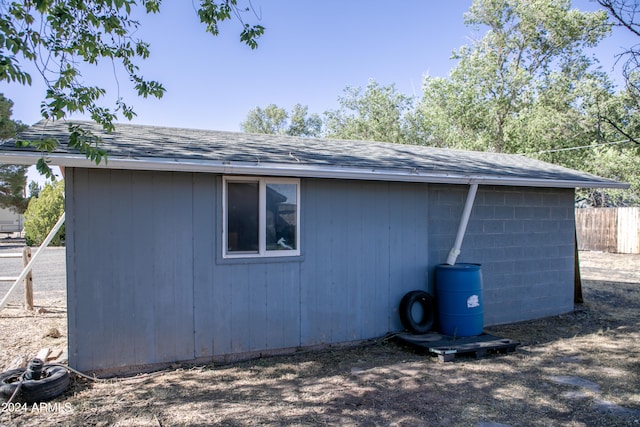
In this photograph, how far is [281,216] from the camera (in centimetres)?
549

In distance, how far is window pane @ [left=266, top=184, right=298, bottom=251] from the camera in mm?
5426

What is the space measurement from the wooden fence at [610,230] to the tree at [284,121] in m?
24.6

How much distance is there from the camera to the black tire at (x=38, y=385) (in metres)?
3.87

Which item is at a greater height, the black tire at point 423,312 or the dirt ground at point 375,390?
the black tire at point 423,312

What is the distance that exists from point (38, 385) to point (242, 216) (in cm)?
254

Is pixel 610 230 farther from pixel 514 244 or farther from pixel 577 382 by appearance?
pixel 577 382

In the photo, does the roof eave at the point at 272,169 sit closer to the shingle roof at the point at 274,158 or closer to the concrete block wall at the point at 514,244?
the shingle roof at the point at 274,158

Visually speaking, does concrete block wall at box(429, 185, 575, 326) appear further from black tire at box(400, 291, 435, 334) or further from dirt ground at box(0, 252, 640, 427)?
dirt ground at box(0, 252, 640, 427)

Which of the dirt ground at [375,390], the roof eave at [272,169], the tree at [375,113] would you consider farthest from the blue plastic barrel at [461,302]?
the tree at [375,113]

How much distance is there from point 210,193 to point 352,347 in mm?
2708

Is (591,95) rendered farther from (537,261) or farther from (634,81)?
(634,81)

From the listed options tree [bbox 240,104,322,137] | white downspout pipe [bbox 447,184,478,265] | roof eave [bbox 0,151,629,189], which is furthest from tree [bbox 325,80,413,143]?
white downspout pipe [bbox 447,184,478,265]

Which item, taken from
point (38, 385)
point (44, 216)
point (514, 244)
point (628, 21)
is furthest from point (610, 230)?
point (44, 216)

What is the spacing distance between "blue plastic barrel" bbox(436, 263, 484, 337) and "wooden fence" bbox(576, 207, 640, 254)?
48.9ft
